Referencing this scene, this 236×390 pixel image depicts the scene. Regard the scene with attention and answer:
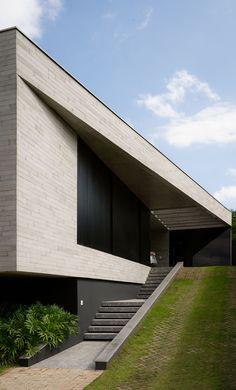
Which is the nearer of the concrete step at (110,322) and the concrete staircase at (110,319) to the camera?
the concrete staircase at (110,319)

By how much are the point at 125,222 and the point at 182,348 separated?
877 centimetres

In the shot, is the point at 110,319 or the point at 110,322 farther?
the point at 110,319

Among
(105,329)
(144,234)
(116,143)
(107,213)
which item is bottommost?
(105,329)

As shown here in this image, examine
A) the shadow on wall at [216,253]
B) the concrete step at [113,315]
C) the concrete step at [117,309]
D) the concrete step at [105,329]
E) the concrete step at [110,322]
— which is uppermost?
the shadow on wall at [216,253]

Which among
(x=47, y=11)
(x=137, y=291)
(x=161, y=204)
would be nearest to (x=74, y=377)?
(x=47, y=11)

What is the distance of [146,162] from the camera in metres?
16.6

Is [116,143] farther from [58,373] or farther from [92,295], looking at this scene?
[58,373]

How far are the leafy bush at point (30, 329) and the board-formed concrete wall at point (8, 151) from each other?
1749 millimetres

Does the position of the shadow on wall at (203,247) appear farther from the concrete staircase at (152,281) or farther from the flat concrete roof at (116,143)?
the concrete staircase at (152,281)

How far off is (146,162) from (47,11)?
329 inches

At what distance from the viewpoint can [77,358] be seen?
35.7ft

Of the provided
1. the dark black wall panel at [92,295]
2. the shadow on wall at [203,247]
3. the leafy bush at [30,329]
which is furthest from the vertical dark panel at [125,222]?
the shadow on wall at [203,247]

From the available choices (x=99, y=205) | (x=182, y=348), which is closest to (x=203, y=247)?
(x=99, y=205)

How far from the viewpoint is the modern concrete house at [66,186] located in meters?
10.1
